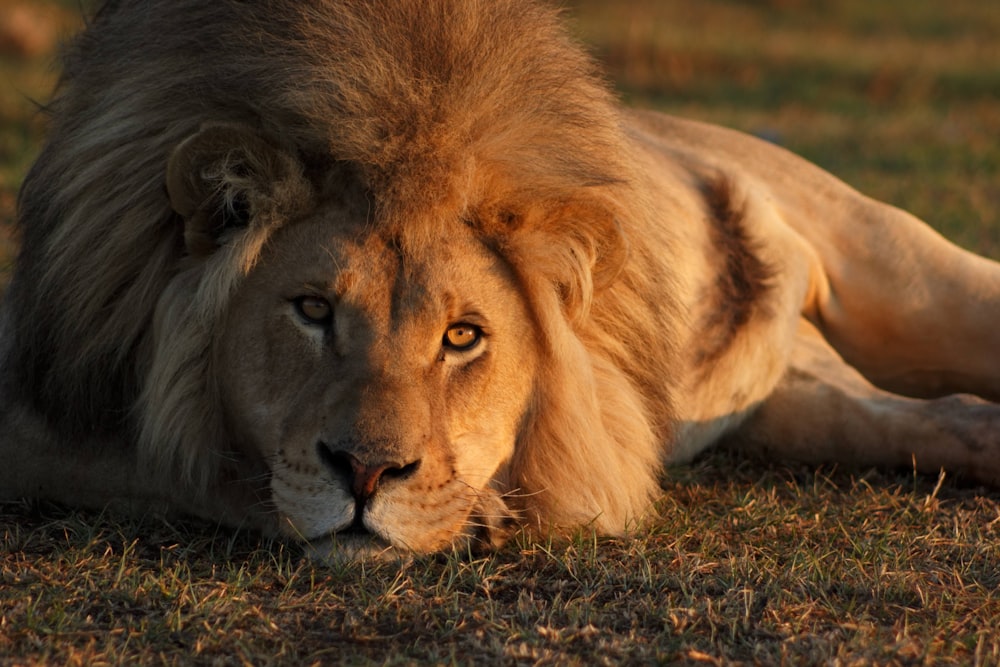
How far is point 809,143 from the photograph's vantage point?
30.1 ft

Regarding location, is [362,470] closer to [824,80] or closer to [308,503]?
[308,503]

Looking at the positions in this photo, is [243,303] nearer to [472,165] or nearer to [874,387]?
[472,165]

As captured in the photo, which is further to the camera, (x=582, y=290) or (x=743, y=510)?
(x=743, y=510)

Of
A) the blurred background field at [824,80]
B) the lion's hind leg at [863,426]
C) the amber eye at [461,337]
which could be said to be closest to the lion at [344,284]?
the amber eye at [461,337]

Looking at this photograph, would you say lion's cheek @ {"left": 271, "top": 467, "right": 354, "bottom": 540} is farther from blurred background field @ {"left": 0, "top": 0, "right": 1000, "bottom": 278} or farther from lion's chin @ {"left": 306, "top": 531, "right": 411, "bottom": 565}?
blurred background field @ {"left": 0, "top": 0, "right": 1000, "bottom": 278}

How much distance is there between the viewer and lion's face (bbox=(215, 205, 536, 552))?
2693mm

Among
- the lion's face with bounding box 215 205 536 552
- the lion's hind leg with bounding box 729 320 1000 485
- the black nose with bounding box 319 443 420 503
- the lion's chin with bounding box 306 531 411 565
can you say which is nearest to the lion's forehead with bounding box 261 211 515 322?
the lion's face with bounding box 215 205 536 552

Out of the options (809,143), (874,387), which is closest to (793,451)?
(874,387)

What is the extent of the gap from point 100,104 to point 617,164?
121 cm

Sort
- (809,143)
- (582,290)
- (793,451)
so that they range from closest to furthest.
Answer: (582,290) → (793,451) → (809,143)

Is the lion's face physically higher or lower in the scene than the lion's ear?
lower

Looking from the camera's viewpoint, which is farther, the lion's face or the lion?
the lion

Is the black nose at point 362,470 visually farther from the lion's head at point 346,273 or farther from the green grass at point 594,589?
the green grass at point 594,589

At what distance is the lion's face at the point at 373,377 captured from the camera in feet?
8.84
